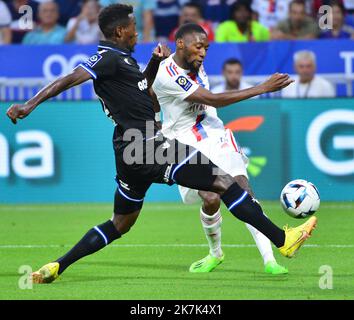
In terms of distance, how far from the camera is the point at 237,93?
26.8 feet

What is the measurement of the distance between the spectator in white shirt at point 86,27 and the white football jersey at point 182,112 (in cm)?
893

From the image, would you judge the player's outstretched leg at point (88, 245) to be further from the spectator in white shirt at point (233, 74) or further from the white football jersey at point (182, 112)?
the spectator in white shirt at point (233, 74)

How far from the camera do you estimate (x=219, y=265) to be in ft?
31.0

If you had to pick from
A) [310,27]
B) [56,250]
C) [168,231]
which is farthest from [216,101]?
[310,27]

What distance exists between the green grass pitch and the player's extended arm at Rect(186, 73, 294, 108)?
1.50 meters

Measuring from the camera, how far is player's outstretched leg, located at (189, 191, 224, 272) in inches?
352

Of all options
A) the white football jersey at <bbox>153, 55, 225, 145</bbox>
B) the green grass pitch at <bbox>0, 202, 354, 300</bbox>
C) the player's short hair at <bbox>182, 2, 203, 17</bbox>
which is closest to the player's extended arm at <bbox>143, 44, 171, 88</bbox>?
the white football jersey at <bbox>153, 55, 225, 145</bbox>

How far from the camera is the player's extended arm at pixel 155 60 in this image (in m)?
8.72

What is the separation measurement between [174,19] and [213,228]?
31.1ft

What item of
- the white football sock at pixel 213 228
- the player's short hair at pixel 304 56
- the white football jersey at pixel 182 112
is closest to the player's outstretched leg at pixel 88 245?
the white football sock at pixel 213 228

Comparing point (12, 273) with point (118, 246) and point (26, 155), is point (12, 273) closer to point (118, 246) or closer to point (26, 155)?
point (118, 246)

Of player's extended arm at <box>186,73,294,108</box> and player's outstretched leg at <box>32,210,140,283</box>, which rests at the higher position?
player's extended arm at <box>186,73,294,108</box>

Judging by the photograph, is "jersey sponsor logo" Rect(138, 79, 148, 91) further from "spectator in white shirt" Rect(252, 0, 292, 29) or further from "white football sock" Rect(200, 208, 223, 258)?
"spectator in white shirt" Rect(252, 0, 292, 29)

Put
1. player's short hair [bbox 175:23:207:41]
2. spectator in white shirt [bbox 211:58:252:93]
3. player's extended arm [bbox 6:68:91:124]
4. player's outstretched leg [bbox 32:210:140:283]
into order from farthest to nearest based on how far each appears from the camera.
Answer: spectator in white shirt [bbox 211:58:252:93]
player's short hair [bbox 175:23:207:41]
player's outstretched leg [bbox 32:210:140:283]
player's extended arm [bbox 6:68:91:124]
